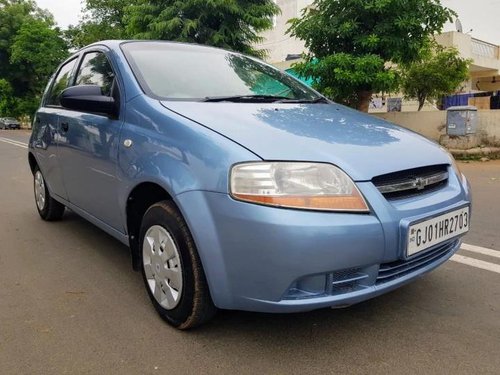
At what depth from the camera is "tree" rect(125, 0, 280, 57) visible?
15.7 meters

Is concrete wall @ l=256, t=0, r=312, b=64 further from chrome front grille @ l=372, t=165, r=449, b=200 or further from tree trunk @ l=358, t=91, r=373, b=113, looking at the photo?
chrome front grille @ l=372, t=165, r=449, b=200

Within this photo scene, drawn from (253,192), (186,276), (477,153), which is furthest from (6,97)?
(253,192)

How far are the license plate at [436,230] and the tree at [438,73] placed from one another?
461 inches

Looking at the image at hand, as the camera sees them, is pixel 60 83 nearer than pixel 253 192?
No

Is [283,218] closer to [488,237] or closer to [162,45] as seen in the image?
[162,45]

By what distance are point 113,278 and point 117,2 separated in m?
29.9

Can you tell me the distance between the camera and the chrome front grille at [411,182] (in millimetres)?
2250

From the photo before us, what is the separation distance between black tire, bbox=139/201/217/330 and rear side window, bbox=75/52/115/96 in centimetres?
109

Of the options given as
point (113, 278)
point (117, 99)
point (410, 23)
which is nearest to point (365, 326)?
point (113, 278)

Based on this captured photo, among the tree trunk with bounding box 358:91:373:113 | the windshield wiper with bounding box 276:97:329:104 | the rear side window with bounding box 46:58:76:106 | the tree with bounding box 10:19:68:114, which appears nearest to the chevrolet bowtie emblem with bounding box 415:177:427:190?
the windshield wiper with bounding box 276:97:329:104

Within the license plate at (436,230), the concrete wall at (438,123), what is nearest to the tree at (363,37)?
the concrete wall at (438,123)

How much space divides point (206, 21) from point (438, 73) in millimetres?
7712

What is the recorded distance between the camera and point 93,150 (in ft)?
10.5

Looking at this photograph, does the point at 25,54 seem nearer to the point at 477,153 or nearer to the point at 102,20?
the point at 102,20
